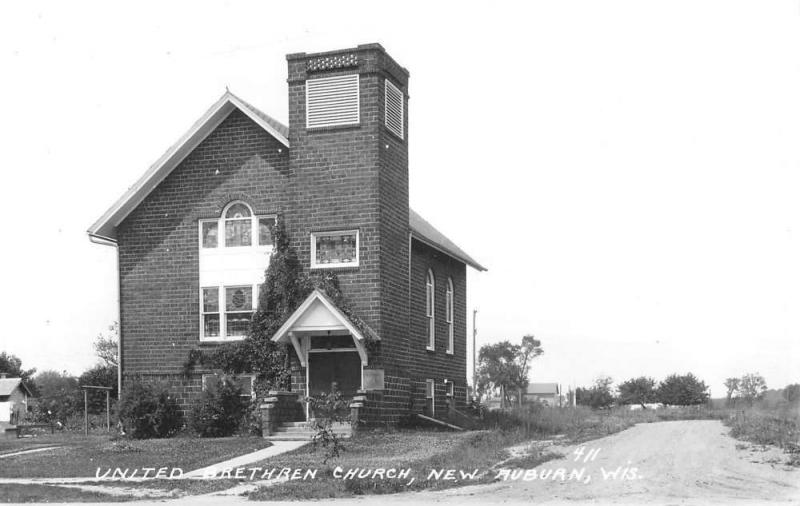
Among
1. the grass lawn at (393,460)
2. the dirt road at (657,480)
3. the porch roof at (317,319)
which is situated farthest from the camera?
the porch roof at (317,319)

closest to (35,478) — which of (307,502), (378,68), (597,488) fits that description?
(307,502)

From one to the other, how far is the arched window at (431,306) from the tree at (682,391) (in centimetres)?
3923

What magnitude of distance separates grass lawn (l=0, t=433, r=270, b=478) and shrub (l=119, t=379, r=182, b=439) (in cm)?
124

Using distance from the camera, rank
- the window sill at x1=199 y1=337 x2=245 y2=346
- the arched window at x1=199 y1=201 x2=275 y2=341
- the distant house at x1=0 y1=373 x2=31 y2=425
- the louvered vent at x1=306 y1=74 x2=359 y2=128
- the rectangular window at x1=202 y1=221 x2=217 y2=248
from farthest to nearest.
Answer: the distant house at x1=0 y1=373 x2=31 y2=425
the rectangular window at x1=202 y1=221 x2=217 y2=248
the arched window at x1=199 y1=201 x2=275 y2=341
the window sill at x1=199 y1=337 x2=245 y2=346
the louvered vent at x1=306 y1=74 x2=359 y2=128

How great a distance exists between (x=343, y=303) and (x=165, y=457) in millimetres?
7195

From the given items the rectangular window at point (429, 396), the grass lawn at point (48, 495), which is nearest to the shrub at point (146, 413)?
the rectangular window at point (429, 396)

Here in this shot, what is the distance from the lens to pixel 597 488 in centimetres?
1652

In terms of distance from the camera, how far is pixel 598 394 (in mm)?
81750

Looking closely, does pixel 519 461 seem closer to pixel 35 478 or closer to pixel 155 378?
pixel 35 478

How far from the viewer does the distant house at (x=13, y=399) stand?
78525 millimetres

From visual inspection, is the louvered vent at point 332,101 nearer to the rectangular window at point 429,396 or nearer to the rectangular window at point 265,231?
the rectangular window at point 265,231

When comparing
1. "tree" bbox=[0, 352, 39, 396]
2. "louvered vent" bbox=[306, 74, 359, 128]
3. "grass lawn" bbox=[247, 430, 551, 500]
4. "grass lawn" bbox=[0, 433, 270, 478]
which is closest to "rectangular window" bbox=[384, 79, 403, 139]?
"louvered vent" bbox=[306, 74, 359, 128]

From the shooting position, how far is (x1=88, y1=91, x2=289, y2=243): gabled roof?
30.8 meters

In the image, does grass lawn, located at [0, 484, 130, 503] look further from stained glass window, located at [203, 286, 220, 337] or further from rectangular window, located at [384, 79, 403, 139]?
rectangular window, located at [384, 79, 403, 139]
